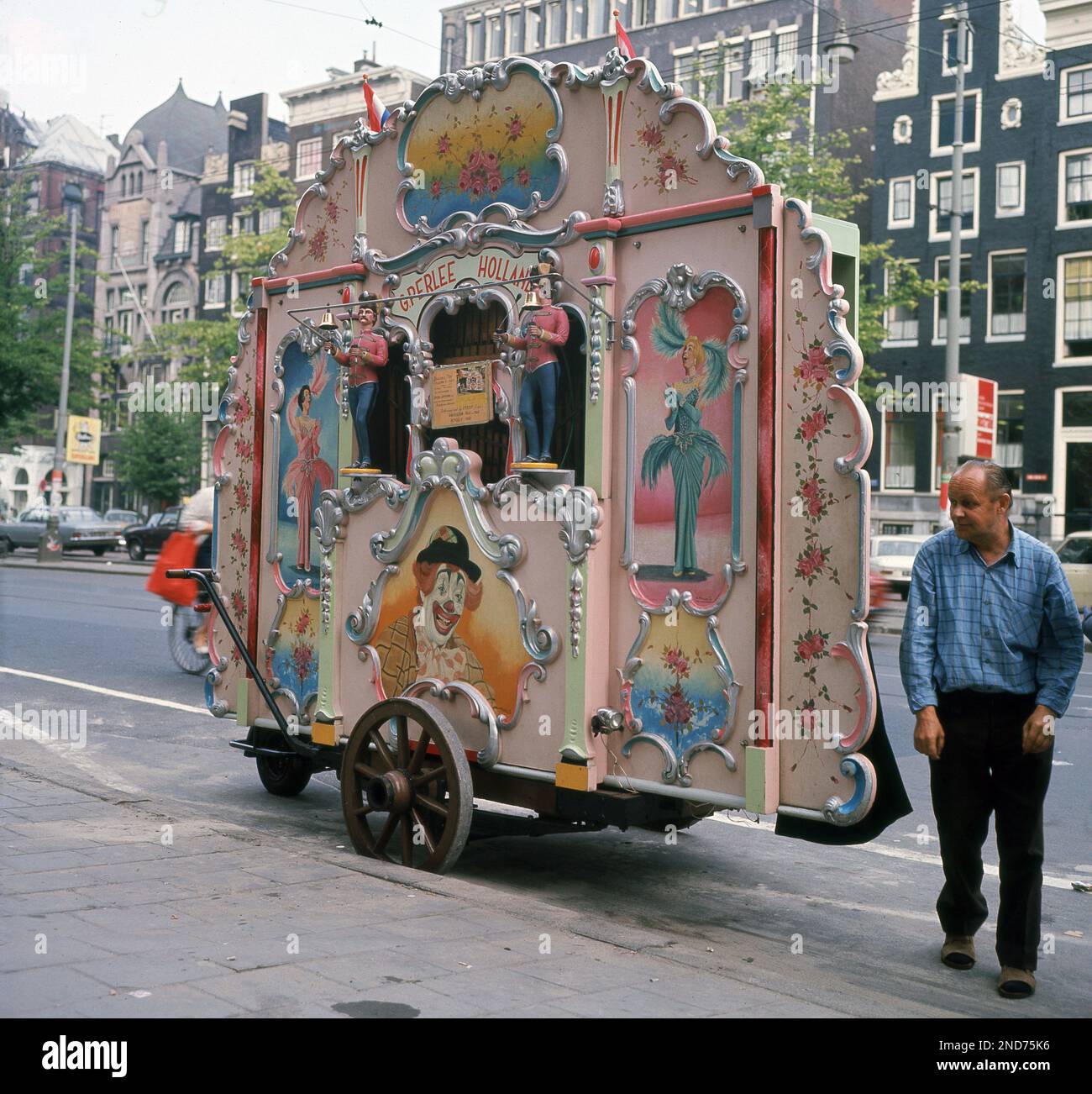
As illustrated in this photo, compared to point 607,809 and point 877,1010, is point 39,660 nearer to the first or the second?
point 607,809

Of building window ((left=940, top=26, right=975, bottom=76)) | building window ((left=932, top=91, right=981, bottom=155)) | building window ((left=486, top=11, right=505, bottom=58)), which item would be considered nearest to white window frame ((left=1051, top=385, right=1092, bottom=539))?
building window ((left=932, top=91, right=981, bottom=155))

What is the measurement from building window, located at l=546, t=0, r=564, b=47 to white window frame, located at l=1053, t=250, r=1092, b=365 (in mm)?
21615

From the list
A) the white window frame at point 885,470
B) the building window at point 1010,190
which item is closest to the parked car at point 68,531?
the white window frame at point 885,470

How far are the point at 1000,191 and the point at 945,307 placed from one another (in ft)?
10.5

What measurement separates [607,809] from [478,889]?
2.05ft

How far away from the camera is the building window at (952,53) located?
37.2 m

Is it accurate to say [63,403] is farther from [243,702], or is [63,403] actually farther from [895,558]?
[243,702]

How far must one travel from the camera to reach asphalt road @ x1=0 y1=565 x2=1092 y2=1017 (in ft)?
16.7

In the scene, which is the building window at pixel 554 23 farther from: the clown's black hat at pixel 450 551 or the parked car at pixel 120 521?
the clown's black hat at pixel 450 551

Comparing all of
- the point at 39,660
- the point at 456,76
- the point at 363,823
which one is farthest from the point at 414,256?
the point at 39,660

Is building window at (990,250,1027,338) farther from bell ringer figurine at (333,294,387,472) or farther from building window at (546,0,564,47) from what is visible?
bell ringer figurine at (333,294,387,472)

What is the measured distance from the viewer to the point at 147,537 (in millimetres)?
38312

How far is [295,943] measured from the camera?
4.71 metres

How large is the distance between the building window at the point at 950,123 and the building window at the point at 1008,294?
3134 millimetres
